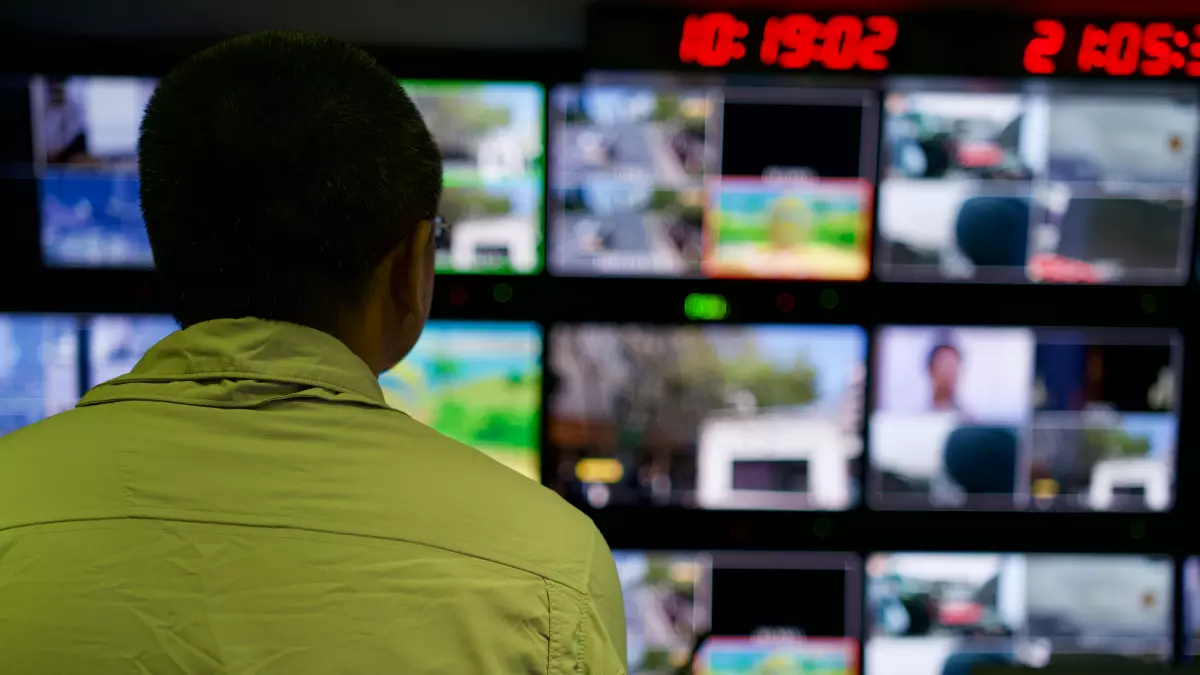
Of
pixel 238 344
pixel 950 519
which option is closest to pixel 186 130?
pixel 238 344

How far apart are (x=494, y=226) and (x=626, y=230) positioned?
1.04ft

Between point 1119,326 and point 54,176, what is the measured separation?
2585mm

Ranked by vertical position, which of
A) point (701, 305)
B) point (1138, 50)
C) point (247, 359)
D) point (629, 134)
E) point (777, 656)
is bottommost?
point (777, 656)

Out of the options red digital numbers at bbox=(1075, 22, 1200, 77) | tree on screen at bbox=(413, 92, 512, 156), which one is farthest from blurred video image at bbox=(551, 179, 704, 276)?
red digital numbers at bbox=(1075, 22, 1200, 77)

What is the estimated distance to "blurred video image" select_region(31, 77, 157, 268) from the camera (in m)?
2.27

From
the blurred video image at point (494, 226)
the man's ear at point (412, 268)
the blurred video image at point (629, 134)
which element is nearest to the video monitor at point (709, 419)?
the blurred video image at point (494, 226)

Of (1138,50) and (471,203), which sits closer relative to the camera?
(1138,50)

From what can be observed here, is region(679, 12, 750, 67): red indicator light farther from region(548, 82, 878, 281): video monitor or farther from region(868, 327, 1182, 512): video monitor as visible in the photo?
region(868, 327, 1182, 512): video monitor

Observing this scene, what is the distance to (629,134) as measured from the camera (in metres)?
2.34

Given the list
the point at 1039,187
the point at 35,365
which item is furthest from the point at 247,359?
the point at 1039,187

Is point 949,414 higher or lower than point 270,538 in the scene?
lower

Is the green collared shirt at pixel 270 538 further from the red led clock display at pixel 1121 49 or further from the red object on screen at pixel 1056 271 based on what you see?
the red object on screen at pixel 1056 271

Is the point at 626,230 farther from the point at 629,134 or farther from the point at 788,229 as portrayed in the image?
the point at 788,229

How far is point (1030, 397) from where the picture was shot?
7.97 ft
